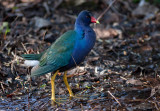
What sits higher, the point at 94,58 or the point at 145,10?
the point at 145,10

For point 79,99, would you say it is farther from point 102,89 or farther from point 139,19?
point 139,19

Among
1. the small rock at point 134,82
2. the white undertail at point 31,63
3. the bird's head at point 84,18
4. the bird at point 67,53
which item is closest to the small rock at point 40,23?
the white undertail at point 31,63

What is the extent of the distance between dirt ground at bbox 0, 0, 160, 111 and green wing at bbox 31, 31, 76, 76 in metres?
0.40

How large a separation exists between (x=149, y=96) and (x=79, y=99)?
0.86 metres

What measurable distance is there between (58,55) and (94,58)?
4.16 feet

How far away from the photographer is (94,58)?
4941 millimetres

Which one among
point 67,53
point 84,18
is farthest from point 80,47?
point 84,18

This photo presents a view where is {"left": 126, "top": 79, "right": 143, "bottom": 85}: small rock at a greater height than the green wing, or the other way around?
the green wing

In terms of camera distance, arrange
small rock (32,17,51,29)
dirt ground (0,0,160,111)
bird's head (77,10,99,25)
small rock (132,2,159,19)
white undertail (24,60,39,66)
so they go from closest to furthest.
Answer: dirt ground (0,0,160,111) < bird's head (77,10,99,25) < white undertail (24,60,39,66) < small rock (32,17,51,29) < small rock (132,2,159,19)

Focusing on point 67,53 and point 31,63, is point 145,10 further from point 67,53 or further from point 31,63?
point 67,53

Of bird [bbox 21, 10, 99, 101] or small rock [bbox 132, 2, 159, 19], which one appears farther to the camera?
small rock [bbox 132, 2, 159, 19]

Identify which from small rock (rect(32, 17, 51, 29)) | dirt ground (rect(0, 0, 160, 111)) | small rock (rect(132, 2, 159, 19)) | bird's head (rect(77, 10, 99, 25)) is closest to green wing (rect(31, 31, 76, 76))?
bird's head (rect(77, 10, 99, 25))

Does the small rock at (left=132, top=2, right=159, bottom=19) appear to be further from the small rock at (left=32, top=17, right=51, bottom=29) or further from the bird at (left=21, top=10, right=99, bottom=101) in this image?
the bird at (left=21, top=10, right=99, bottom=101)

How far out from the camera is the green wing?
374 cm
